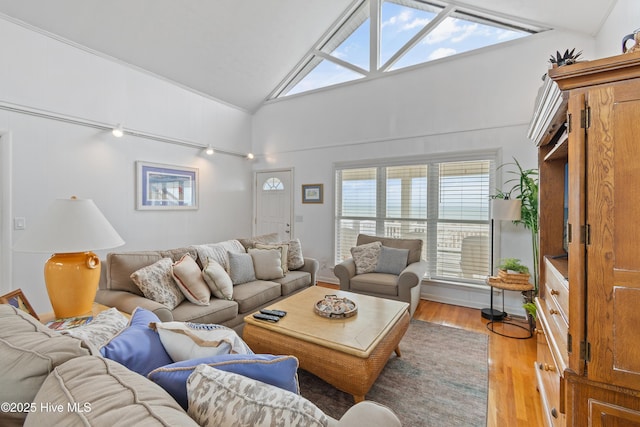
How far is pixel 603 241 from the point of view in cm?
100

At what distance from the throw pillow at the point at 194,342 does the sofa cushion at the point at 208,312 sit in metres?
1.25

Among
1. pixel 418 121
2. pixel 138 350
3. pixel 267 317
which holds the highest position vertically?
pixel 418 121

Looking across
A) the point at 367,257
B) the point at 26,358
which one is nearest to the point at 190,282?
the point at 26,358

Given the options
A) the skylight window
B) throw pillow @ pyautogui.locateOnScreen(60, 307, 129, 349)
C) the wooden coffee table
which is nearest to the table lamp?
throw pillow @ pyautogui.locateOnScreen(60, 307, 129, 349)

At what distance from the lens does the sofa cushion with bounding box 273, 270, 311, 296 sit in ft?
10.8

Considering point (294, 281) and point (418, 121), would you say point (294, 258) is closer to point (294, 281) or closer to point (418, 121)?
point (294, 281)

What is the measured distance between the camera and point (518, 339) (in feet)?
9.45

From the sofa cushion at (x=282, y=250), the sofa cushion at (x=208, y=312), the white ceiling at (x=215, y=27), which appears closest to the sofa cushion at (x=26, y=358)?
the sofa cushion at (x=208, y=312)

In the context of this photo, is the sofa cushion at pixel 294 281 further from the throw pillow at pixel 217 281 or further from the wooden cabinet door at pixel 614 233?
the wooden cabinet door at pixel 614 233

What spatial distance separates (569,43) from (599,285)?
143 inches

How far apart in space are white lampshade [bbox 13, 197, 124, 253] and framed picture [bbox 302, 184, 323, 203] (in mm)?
3546

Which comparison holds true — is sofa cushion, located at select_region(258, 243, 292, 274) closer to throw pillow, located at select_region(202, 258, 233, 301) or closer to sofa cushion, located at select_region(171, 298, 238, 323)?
throw pillow, located at select_region(202, 258, 233, 301)

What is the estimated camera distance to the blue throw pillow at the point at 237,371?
2.62 feet

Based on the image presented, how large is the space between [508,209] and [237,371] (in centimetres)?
332
